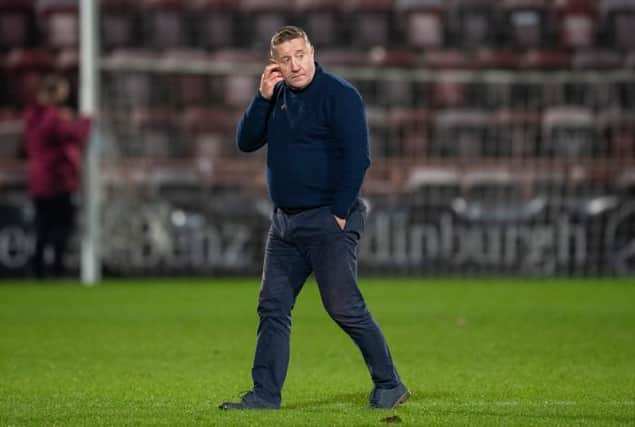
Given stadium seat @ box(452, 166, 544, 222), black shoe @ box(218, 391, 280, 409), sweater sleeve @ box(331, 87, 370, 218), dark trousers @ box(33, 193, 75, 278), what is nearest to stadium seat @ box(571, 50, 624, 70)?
stadium seat @ box(452, 166, 544, 222)

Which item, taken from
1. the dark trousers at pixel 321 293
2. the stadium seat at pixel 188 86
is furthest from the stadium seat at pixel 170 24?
the dark trousers at pixel 321 293

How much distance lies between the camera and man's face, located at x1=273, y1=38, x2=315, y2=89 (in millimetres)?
6133

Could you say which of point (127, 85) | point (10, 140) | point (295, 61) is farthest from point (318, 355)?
point (10, 140)

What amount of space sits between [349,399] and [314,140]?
4.59 feet

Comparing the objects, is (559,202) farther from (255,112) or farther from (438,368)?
(255,112)

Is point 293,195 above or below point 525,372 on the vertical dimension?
above

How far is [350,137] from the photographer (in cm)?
616

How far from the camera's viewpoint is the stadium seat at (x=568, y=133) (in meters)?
17.3

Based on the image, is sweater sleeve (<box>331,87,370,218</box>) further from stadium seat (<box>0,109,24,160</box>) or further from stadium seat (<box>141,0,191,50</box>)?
stadium seat (<box>141,0,191,50</box>)

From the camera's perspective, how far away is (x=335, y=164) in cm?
631

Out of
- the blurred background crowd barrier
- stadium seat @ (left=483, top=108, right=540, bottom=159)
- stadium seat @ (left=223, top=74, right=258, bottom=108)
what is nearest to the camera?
the blurred background crowd barrier

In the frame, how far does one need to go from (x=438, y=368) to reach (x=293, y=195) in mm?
2411

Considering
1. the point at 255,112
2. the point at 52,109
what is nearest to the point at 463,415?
the point at 255,112

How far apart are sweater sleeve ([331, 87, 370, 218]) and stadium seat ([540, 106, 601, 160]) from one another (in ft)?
36.7
